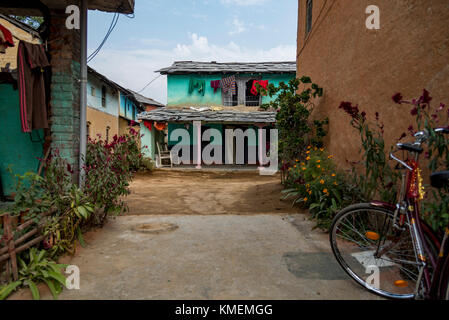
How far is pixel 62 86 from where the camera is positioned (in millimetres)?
4074

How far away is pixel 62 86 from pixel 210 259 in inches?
127

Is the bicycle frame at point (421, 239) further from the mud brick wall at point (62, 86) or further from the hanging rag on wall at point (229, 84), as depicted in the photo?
the hanging rag on wall at point (229, 84)

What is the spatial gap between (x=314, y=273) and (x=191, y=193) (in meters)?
5.26

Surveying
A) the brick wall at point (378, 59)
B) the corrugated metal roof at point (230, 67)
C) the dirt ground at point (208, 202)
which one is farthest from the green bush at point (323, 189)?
the corrugated metal roof at point (230, 67)

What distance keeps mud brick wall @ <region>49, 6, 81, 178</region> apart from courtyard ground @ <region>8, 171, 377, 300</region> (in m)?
1.41

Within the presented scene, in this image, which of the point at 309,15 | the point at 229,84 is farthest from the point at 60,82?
the point at 229,84

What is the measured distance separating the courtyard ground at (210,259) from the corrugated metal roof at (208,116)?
949 cm

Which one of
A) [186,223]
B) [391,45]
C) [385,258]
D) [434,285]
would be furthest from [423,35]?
[186,223]

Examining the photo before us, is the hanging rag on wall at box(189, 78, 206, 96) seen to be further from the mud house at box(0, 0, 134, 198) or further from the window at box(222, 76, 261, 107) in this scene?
the mud house at box(0, 0, 134, 198)

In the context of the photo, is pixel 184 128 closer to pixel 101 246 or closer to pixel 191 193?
pixel 191 193

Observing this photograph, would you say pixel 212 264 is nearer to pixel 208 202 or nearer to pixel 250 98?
pixel 208 202

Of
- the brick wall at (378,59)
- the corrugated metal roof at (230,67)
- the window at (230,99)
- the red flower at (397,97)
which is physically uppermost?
the corrugated metal roof at (230,67)

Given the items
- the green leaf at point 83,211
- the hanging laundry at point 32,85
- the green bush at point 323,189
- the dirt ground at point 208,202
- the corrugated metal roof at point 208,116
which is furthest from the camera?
the corrugated metal roof at point 208,116

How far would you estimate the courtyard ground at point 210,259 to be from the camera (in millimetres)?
2434
